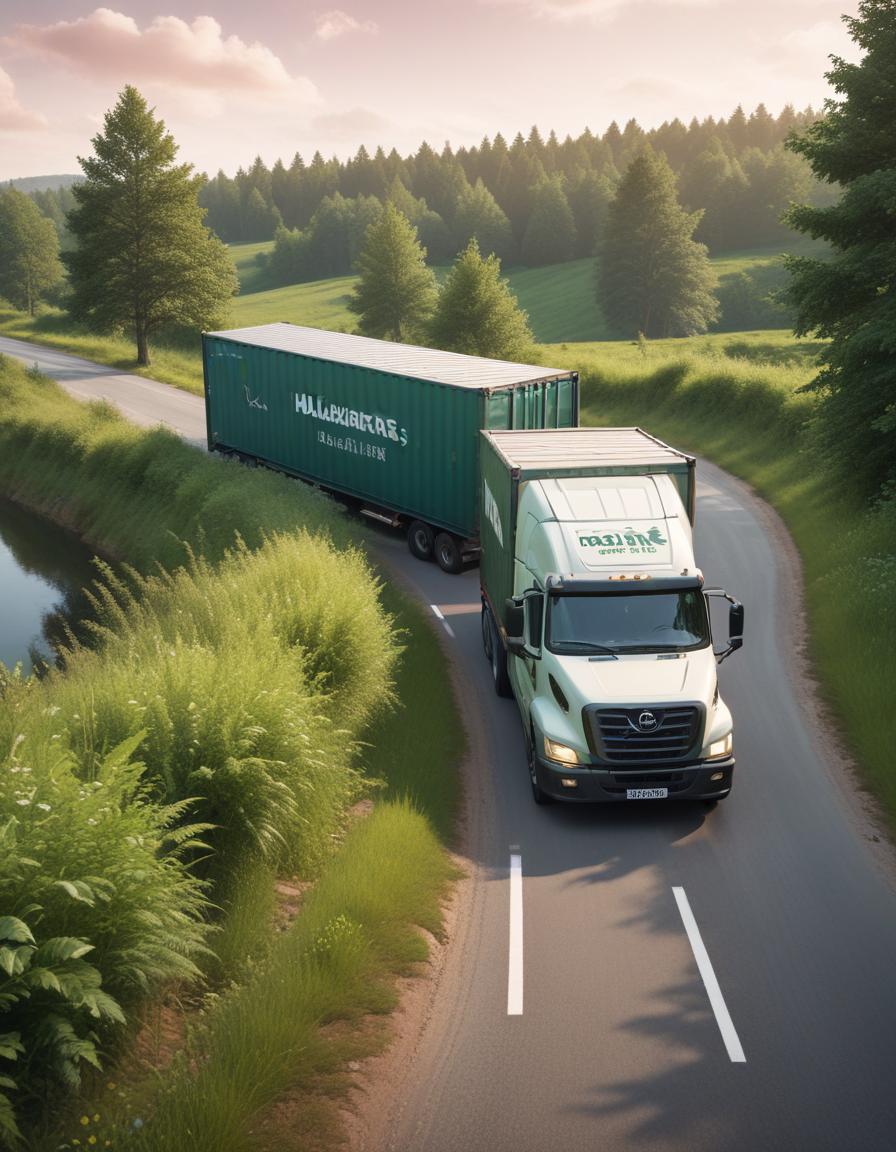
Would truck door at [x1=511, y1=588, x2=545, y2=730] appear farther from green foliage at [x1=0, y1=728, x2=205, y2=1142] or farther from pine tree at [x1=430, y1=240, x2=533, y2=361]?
pine tree at [x1=430, y1=240, x2=533, y2=361]

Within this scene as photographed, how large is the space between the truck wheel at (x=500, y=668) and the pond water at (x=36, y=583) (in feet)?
39.4

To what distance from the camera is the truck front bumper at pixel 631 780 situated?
11703mm

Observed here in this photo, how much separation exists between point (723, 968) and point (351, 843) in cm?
420

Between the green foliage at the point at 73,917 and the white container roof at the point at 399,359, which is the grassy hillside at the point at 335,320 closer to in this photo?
the white container roof at the point at 399,359

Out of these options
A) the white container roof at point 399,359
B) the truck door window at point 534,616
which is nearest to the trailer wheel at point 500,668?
the truck door window at point 534,616

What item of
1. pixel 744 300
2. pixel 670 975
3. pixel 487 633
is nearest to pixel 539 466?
pixel 487 633

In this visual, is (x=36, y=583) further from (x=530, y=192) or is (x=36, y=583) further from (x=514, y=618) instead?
(x=530, y=192)

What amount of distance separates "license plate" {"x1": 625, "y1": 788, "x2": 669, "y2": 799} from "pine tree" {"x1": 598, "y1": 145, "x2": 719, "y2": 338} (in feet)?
255

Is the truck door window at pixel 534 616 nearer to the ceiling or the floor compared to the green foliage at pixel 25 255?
nearer to the floor

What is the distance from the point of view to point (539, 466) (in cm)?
1422

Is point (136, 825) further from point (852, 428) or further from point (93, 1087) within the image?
point (852, 428)

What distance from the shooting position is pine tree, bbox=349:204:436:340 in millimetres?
62219

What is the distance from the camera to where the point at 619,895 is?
418 inches

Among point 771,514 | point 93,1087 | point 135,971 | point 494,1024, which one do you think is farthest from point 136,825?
point 771,514
